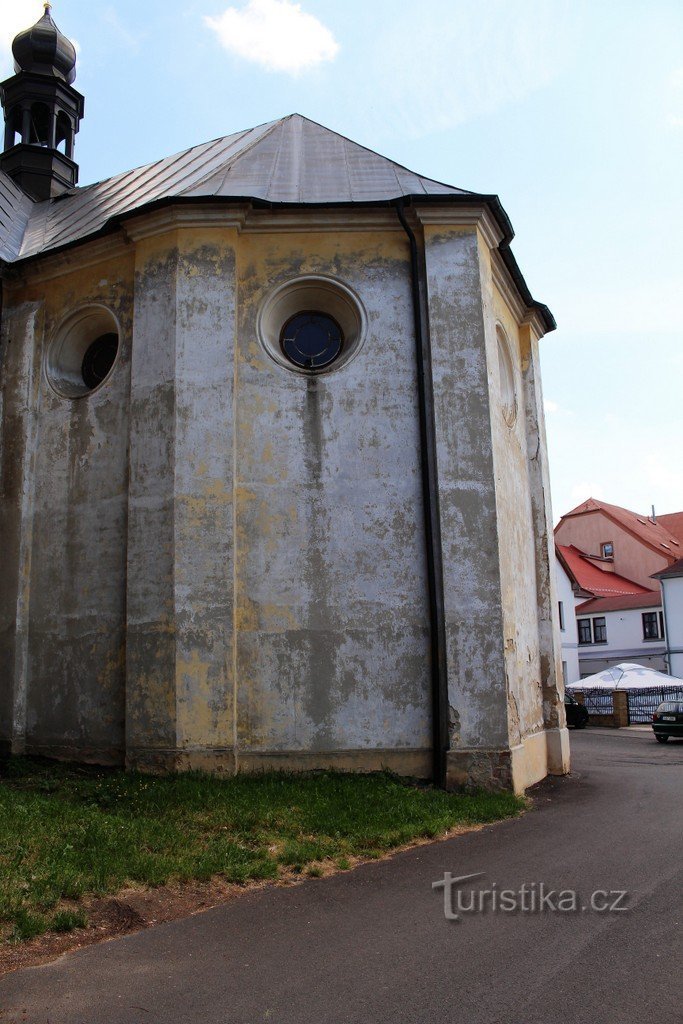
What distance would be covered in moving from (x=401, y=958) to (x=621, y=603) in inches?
1646

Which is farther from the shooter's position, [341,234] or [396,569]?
[341,234]

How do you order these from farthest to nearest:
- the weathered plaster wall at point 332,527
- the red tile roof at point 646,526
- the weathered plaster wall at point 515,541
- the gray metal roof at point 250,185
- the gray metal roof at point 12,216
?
the red tile roof at point 646,526, the gray metal roof at point 12,216, the gray metal roof at point 250,185, the weathered plaster wall at point 515,541, the weathered plaster wall at point 332,527

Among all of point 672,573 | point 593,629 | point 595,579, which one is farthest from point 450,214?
Answer: point 595,579

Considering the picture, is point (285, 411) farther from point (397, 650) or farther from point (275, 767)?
point (275, 767)

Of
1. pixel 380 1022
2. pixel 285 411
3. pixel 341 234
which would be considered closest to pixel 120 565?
pixel 285 411

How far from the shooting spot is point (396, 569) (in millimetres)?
11164

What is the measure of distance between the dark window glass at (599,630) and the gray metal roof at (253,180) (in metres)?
35.4

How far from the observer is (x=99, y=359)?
13.3 m

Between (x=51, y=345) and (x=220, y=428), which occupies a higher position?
(x=51, y=345)

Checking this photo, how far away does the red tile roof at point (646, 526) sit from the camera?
5081 cm

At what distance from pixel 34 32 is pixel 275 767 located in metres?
17.2

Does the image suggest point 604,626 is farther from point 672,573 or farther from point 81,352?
point 81,352

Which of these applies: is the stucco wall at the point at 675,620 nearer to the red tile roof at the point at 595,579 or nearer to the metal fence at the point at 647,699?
the red tile roof at the point at 595,579

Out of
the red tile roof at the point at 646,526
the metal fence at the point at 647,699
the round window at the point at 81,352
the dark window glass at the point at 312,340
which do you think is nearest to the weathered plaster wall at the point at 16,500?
the round window at the point at 81,352
